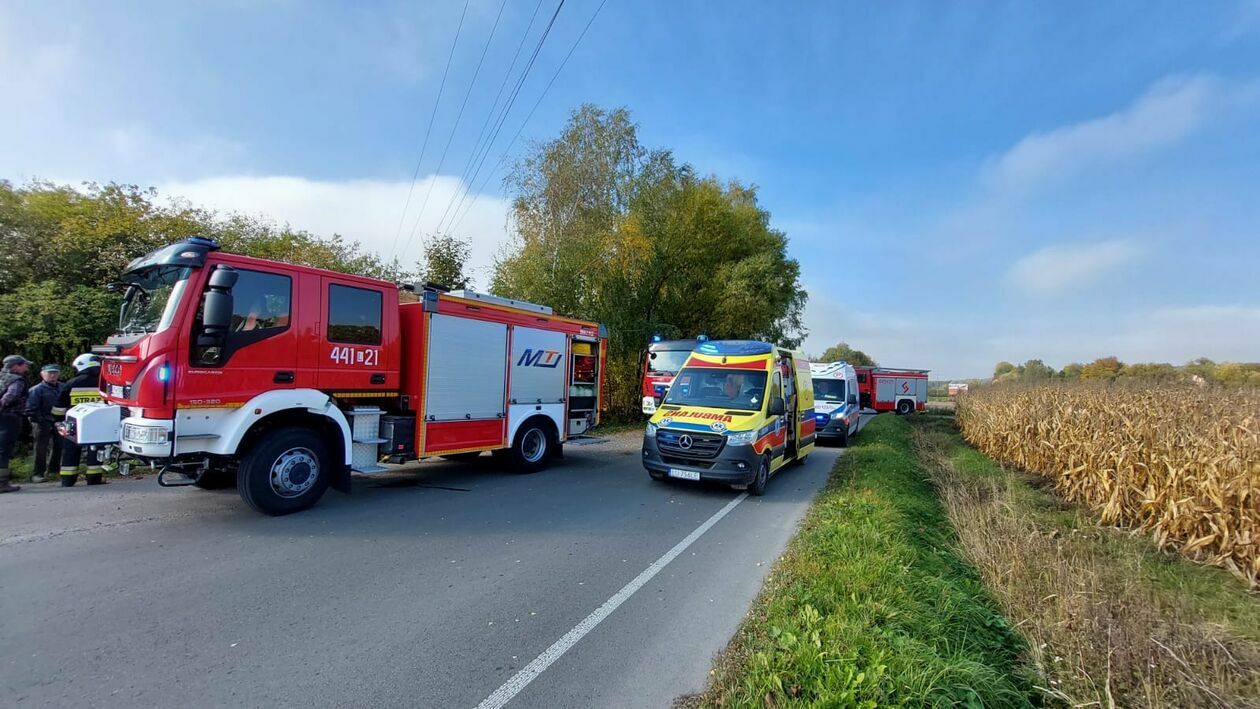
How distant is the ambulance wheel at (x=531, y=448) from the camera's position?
30.9ft

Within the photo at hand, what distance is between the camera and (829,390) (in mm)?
16438

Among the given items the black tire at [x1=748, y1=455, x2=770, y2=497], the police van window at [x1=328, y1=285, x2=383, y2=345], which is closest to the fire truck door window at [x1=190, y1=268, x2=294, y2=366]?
the police van window at [x1=328, y1=285, x2=383, y2=345]

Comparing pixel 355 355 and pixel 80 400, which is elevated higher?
pixel 355 355

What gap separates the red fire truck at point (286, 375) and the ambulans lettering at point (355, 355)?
0.04 feet

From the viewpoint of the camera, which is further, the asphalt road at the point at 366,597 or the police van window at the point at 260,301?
the police van window at the point at 260,301

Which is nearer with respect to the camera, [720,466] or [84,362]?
[720,466]

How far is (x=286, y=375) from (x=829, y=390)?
46.4 feet

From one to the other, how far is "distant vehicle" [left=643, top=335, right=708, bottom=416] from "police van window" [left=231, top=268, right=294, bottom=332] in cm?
1168

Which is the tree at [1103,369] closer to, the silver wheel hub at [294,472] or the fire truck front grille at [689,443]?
the fire truck front grille at [689,443]

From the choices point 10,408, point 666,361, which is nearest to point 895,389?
point 666,361

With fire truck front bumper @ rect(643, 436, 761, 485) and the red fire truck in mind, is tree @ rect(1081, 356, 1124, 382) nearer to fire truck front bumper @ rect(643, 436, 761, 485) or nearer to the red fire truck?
fire truck front bumper @ rect(643, 436, 761, 485)

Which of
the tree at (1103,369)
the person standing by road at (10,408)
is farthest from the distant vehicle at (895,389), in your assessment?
the person standing by road at (10,408)

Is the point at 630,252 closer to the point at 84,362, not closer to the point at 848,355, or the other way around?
the point at 84,362

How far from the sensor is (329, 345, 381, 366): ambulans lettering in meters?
6.84
